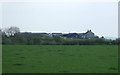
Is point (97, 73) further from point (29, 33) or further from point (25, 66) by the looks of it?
point (29, 33)

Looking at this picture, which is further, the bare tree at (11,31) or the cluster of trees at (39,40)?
the bare tree at (11,31)

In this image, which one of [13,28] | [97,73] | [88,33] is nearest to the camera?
[97,73]

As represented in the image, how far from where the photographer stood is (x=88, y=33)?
137 feet

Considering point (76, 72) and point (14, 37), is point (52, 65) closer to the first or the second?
point (76, 72)

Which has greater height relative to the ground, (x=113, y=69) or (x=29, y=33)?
(x=29, y=33)

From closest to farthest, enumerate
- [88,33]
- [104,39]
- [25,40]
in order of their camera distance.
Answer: [25,40]
[104,39]
[88,33]

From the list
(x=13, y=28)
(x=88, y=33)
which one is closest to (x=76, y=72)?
(x=13, y=28)

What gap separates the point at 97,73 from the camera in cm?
1180

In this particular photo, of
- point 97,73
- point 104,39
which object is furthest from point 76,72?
point 104,39

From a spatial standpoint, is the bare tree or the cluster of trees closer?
the cluster of trees

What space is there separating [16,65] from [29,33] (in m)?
21.8

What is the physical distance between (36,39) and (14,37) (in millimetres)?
3117

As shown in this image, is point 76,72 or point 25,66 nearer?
point 76,72

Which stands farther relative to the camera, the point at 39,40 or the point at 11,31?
the point at 11,31
